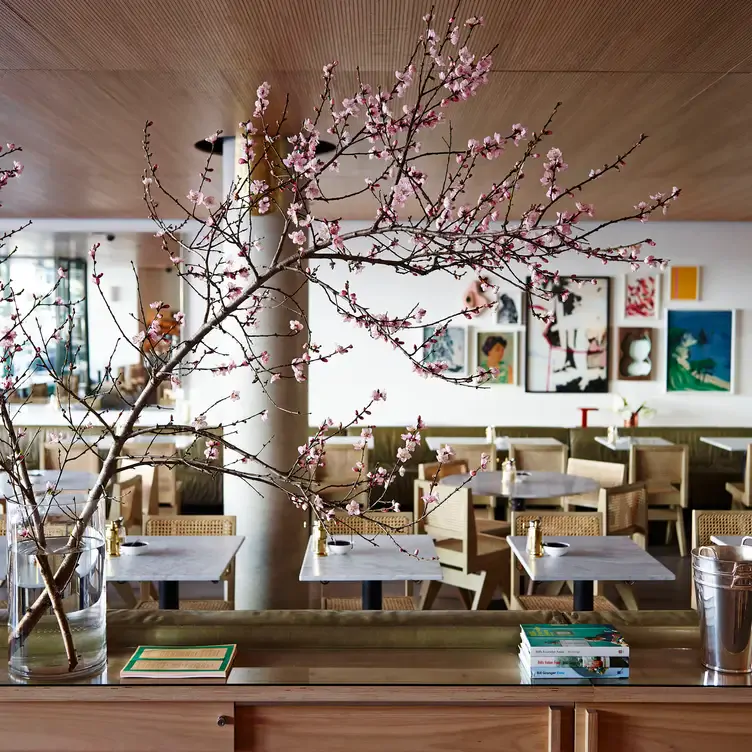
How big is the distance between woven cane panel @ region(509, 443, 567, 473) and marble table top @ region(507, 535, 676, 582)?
2.70 metres

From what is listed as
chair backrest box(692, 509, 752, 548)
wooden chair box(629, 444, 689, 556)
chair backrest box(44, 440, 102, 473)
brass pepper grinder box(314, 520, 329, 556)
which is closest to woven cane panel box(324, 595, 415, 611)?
brass pepper grinder box(314, 520, 329, 556)

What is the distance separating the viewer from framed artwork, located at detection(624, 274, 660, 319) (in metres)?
8.79

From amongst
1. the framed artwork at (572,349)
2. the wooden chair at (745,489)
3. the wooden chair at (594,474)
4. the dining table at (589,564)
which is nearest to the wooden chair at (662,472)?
the wooden chair at (745,489)

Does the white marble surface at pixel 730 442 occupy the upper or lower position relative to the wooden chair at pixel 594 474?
upper

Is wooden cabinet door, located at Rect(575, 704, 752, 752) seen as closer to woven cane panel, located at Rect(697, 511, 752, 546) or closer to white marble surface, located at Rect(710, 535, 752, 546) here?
white marble surface, located at Rect(710, 535, 752, 546)

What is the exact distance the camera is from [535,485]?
5.96 metres

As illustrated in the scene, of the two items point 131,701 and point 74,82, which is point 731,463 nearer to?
point 74,82

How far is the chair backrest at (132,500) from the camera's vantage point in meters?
5.18

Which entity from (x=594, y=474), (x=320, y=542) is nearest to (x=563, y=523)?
(x=320, y=542)

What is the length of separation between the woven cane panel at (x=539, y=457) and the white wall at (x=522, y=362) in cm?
166

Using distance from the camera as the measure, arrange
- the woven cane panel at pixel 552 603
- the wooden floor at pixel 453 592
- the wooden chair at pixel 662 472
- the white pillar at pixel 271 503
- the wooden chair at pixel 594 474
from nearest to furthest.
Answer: the woven cane panel at pixel 552 603
the white pillar at pixel 271 503
the wooden floor at pixel 453 592
the wooden chair at pixel 594 474
the wooden chair at pixel 662 472

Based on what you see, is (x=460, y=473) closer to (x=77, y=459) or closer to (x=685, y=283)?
(x=77, y=459)

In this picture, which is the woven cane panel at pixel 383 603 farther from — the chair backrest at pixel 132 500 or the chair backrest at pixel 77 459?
the chair backrest at pixel 77 459

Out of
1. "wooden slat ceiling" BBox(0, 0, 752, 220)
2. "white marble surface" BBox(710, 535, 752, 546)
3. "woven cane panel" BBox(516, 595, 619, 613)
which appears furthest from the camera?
"woven cane panel" BBox(516, 595, 619, 613)
